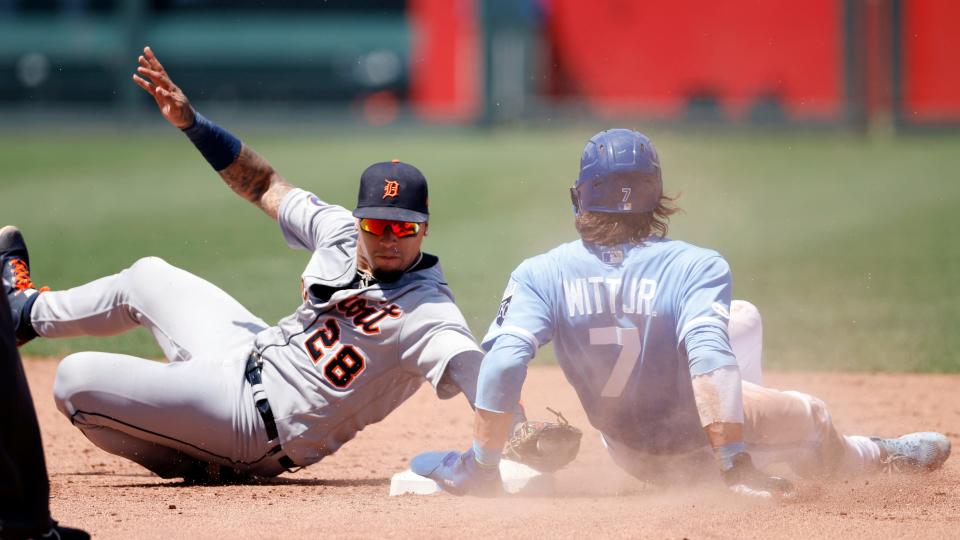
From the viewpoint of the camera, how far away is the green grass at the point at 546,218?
855cm

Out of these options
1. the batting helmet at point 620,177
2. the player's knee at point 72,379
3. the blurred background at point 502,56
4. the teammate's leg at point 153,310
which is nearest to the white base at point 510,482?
the teammate's leg at point 153,310

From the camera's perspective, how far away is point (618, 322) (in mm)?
3830

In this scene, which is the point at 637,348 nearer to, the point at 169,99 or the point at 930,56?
the point at 169,99

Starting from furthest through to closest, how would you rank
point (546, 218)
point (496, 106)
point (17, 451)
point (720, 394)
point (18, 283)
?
1. point (496, 106)
2. point (546, 218)
3. point (18, 283)
4. point (720, 394)
5. point (17, 451)

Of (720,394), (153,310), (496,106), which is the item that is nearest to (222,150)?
(153,310)

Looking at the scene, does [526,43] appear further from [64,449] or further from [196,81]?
[64,449]

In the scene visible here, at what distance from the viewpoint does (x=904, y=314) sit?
867 centimetres

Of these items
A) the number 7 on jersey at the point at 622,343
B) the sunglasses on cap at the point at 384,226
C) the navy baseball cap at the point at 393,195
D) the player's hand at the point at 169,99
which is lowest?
the number 7 on jersey at the point at 622,343

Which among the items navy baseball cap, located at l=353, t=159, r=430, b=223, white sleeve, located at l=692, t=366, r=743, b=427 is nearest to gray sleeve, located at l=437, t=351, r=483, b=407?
navy baseball cap, located at l=353, t=159, r=430, b=223

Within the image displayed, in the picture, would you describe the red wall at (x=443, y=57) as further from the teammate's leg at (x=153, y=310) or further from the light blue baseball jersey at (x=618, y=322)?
the light blue baseball jersey at (x=618, y=322)

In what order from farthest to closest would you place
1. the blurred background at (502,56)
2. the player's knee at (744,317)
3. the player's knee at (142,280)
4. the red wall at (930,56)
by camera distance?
the blurred background at (502,56) → the red wall at (930,56) → the player's knee at (142,280) → the player's knee at (744,317)

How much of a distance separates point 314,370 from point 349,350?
14 cm

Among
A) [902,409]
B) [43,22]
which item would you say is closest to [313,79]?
[43,22]

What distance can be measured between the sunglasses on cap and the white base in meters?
0.83
